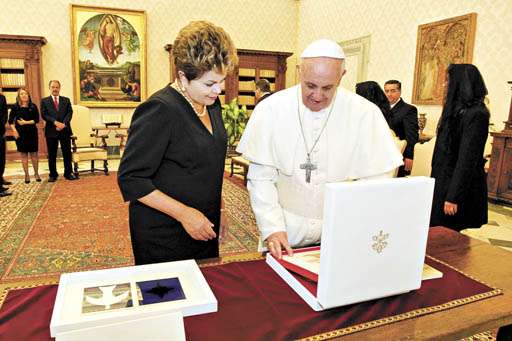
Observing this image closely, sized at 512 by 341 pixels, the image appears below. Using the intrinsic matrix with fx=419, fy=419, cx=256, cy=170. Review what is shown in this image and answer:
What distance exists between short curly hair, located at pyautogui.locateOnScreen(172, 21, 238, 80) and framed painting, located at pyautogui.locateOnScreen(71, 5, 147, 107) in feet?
31.7

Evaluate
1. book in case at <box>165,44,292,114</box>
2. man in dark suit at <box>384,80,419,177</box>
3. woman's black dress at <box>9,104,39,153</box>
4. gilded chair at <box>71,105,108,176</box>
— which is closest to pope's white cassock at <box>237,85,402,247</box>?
man in dark suit at <box>384,80,419,177</box>

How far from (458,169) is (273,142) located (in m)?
1.69

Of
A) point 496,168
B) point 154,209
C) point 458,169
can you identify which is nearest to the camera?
point 154,209

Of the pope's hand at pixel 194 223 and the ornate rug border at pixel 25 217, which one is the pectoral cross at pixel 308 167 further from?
the ornate rug border at pixel 25 217

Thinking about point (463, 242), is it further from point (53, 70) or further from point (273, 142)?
point (53, 70)

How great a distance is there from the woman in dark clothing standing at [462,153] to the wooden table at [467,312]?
3.82ft

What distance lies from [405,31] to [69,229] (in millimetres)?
7045

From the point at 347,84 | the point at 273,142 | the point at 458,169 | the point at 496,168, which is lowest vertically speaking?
the point at 496,168

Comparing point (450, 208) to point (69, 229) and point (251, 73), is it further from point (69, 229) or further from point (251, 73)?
point (251, 73)

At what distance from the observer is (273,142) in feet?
6.07

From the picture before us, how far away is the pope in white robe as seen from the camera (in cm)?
183

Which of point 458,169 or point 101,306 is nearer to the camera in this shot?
point 101,306

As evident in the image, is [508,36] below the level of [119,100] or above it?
above

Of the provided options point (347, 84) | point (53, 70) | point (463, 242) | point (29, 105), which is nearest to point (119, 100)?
point (53, 70)
